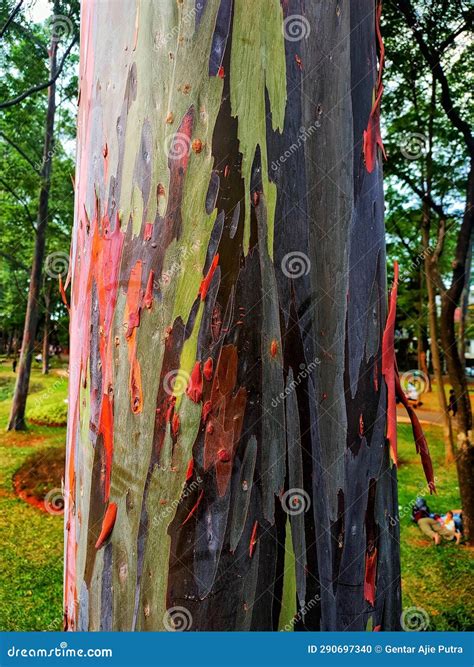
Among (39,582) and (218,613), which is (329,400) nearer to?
(218,613)

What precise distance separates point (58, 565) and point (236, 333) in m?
3.71

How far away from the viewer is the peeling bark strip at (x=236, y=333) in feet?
1.69

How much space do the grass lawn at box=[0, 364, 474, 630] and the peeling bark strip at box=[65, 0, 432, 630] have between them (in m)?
2.10

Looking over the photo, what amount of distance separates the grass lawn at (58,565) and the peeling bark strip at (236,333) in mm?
2099

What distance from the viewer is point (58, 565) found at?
3590mm

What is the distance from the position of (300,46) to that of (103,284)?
34 centimetres

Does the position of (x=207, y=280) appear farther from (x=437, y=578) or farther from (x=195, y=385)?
(x=437, y=578)

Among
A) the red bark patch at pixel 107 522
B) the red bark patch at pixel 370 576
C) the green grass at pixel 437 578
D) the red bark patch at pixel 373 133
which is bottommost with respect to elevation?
the green grass at pixel 437 578

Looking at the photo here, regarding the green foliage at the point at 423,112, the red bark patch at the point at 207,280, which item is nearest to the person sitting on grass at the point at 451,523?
the green foliage at the point at 423,112

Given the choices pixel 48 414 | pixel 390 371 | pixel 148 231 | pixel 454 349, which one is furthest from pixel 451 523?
pixel 48 414

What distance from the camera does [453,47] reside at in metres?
3.82

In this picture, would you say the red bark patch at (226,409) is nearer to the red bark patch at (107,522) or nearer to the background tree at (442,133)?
the red bark patch at (107,522)

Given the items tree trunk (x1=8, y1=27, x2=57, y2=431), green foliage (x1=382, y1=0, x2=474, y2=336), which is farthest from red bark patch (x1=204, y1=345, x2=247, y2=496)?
tree trunk (x1=8, y1=27, x2=57, y2=431)

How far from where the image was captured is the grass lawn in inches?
123
